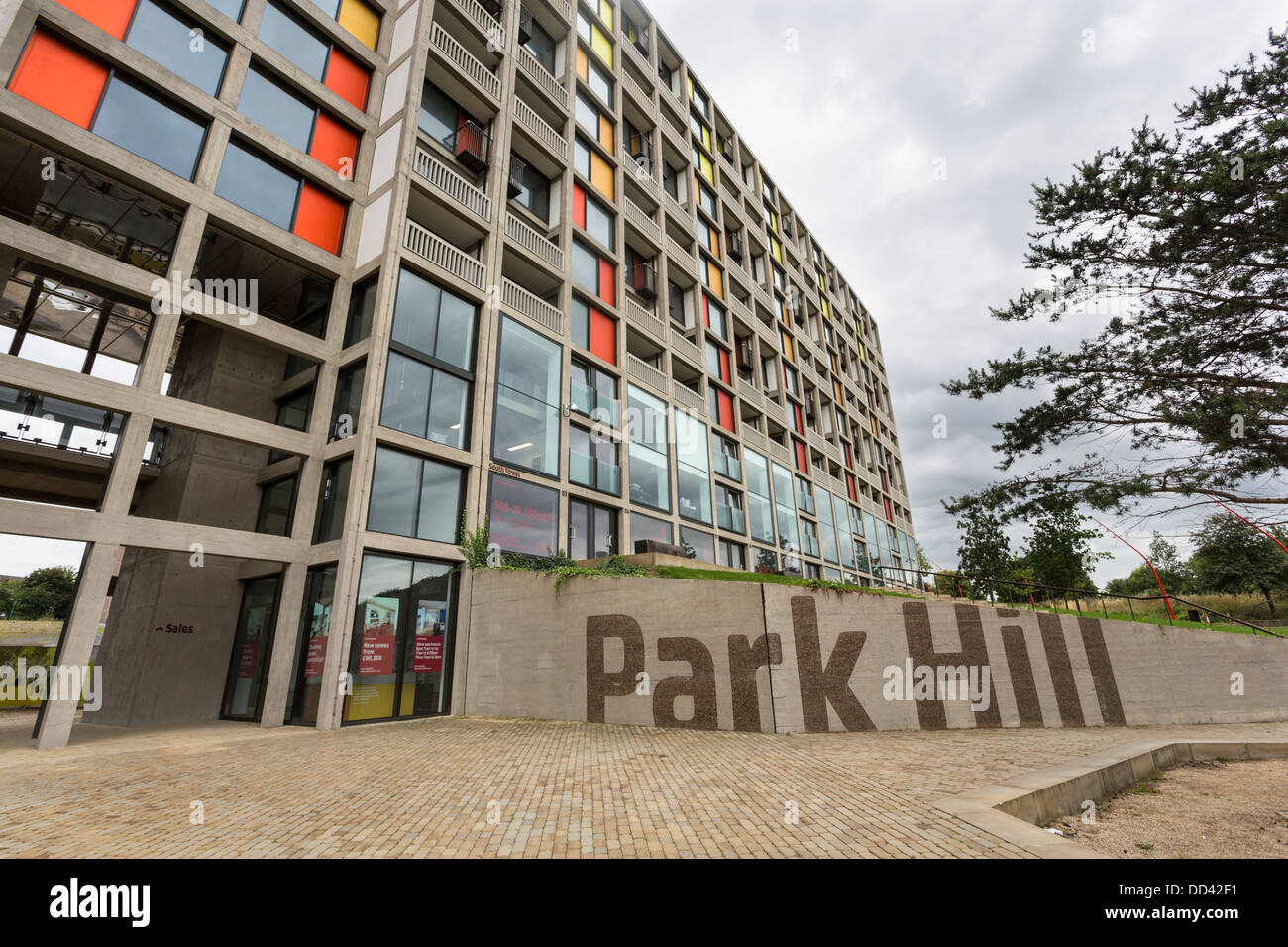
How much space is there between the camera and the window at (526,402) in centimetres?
1725

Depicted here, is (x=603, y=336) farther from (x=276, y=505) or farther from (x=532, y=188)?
(x=276, y=505)

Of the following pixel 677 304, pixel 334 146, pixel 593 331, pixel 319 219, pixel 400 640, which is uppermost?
pixel 677 304

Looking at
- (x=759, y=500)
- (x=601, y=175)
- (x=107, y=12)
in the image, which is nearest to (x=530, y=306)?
(x=601, y=175)

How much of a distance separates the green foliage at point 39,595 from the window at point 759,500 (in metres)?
77.7

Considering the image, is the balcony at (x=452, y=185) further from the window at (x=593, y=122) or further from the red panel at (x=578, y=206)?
the window at (x=593, y=122)

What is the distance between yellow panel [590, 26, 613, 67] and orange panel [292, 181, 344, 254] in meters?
16.0

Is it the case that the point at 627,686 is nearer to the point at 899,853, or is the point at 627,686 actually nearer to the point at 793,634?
the point at 793,634

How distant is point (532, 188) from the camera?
864 inches

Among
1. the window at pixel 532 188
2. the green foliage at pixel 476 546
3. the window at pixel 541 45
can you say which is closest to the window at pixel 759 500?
the green foliage at pixel 476 546

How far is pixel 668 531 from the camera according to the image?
2219 centimetres

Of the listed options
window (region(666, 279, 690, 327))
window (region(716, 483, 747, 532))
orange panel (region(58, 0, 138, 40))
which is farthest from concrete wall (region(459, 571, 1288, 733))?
window (region(666, 279, 690, 327))

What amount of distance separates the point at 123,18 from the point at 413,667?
57.1 ft

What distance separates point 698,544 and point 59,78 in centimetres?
2231
